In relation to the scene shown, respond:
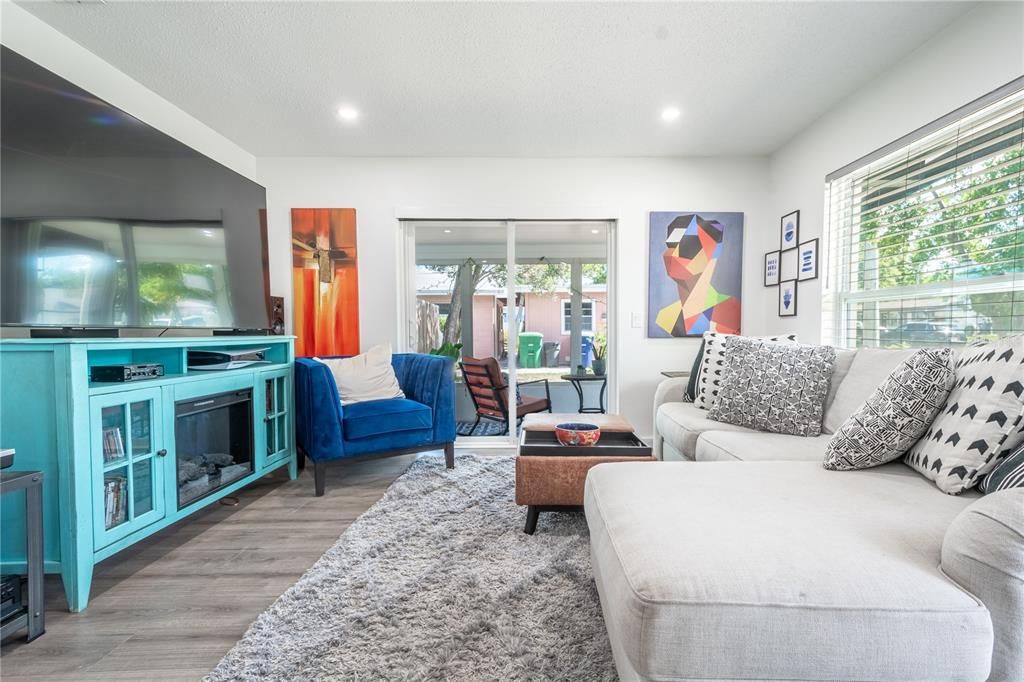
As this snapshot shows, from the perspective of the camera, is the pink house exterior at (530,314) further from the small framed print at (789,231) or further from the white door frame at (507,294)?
the small framed print at (789,231)

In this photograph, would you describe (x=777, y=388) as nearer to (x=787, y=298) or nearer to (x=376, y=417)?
(x=787, y=298)

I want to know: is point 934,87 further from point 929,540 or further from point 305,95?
point 305,95

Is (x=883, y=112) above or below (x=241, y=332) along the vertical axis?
above

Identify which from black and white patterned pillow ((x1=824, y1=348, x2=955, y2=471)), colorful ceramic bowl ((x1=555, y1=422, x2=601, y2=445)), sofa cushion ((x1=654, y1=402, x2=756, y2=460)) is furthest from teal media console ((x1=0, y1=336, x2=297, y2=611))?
black and white patterned pillow ((x1=824, y1=348, x2=955, y2=471))

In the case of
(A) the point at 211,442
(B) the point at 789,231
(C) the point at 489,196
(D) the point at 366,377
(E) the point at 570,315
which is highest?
(C) the point at 489,196

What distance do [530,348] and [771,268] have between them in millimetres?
2009

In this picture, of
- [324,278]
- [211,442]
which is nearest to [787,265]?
[324,278]

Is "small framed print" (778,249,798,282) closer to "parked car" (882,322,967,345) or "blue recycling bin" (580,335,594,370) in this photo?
"parked car" (882,322,967,345)

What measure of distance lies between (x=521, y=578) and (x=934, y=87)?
2859mm

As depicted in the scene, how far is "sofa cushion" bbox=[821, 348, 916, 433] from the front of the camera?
1.86 metres

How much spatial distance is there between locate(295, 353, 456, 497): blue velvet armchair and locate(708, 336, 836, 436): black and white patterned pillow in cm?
166

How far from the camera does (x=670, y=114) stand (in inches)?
108

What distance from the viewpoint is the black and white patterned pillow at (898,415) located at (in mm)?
1369

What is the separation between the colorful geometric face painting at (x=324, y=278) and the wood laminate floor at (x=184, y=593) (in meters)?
1.38
